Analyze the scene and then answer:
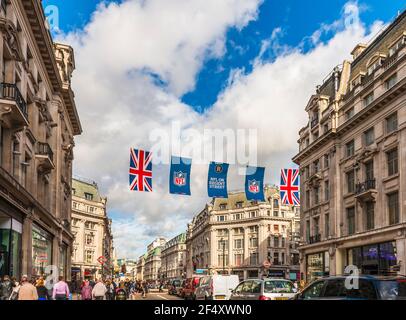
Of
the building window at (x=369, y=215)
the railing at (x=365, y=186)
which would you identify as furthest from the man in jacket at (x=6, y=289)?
the building window at (x=369, y=215)

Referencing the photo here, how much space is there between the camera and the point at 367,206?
45500 millimetres

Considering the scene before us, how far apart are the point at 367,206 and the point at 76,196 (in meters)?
75.2

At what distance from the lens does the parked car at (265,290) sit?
19703 millimetres

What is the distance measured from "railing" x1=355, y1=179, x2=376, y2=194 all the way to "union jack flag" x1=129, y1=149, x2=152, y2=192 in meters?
21.9

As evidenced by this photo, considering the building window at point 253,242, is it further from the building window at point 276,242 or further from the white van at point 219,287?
the white van at point 219,287

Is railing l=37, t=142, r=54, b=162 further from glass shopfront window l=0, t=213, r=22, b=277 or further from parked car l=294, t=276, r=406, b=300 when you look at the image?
parked car l=294, t=276, r=406, b=300

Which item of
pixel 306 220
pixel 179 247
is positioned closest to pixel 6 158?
pixel 306 220

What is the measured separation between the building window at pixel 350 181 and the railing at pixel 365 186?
2070 millimetres

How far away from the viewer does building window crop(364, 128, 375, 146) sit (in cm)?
4534

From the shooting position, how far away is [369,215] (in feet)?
147

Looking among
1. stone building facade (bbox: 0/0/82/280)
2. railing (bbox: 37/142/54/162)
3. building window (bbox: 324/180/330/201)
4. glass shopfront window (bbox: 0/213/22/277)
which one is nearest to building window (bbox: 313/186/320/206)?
building window (bbox: 324/180/330/201)

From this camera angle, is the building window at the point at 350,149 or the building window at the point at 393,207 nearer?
the building window at the point at 393,207

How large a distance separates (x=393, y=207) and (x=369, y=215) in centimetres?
419
